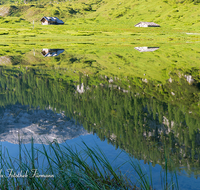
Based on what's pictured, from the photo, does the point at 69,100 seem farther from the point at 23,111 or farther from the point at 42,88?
the point at 42,88

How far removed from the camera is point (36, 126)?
12.5 meters

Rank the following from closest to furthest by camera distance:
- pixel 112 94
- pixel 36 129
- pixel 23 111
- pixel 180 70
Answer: pixel 36 129
pixel 23 111
pixel 112 94
pixel 180 70

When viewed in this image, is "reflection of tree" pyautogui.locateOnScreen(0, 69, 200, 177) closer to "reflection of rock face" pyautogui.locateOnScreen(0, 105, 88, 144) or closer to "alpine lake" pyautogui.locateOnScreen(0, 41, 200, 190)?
"alpine lake" pyautogui.locateOnScreen(0, 41, 200, 190)

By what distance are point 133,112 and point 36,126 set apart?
5803 millimetres

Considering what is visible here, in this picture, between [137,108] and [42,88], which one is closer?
[137,108]

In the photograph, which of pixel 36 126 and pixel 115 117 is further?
pixel 115 117

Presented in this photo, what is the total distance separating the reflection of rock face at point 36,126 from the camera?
11.0 metres

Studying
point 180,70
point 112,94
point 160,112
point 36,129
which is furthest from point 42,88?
point 180,70

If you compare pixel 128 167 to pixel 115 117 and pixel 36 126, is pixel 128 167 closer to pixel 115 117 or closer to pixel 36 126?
pixel 115 117

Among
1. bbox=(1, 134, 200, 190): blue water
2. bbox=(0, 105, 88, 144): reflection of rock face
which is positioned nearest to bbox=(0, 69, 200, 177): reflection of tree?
bbox=(1, 134, 200, 190): blue water

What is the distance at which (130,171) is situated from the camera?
25.6 feet

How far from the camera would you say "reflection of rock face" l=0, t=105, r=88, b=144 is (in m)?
11.0

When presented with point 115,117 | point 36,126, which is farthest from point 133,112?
point 36,126

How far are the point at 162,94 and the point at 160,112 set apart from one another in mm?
4939
